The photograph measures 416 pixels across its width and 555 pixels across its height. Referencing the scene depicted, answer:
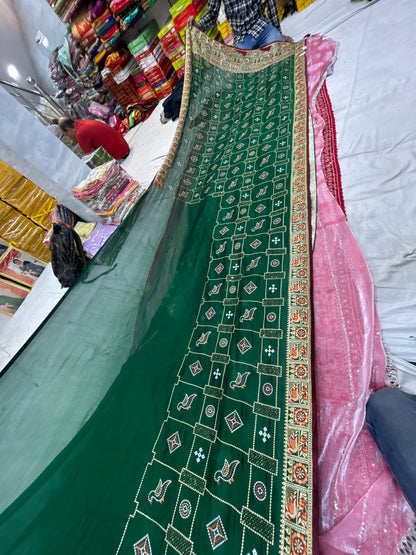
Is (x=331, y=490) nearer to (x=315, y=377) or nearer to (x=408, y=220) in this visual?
(x=315, y=377)

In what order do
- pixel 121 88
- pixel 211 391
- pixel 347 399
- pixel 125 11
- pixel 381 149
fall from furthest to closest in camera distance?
1. pixel 121 88
2. pixel 125 11
3. pixel 381 149
4. pixel 211 391
5. pixel 347 399

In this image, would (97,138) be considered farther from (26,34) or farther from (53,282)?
(26,34)

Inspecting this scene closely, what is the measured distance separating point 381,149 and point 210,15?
2443 millimetres

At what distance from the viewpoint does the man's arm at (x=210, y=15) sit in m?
2.39

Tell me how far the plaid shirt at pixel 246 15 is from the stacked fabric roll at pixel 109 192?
1870 mm

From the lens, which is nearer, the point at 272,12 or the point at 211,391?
the point at 211,391

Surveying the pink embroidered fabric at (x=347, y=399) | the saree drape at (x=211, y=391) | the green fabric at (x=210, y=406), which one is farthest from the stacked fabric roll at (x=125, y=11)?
the pink embroidered fabric at (x=347, y=399)

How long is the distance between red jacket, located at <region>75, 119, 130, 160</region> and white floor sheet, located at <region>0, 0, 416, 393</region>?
5.49 feet

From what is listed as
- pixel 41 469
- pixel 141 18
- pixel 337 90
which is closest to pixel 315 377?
pixel 41 469

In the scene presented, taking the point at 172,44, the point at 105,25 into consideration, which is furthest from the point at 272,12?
the point at 105,25

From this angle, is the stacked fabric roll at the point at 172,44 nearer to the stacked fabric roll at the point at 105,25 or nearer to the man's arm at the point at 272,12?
the stacked fabric roll at the point at 105,25

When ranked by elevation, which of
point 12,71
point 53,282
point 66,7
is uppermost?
point 12,71

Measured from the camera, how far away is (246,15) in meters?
2.35

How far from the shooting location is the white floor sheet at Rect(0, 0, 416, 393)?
88 centimetres
